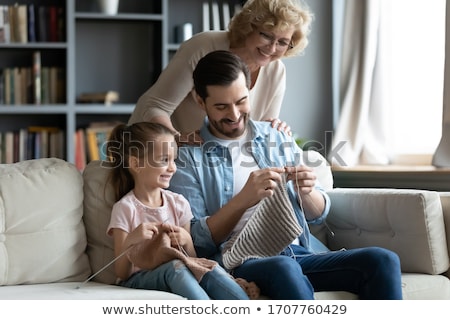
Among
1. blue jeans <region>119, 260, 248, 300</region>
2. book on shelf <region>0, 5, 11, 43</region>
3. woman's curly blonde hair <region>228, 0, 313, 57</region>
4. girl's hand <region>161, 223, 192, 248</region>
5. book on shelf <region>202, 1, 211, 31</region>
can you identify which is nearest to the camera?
blue jeans <region>119, 260, 248, 300</region>

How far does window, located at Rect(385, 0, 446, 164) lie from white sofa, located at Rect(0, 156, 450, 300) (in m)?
1.76

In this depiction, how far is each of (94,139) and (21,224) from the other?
2545 mm

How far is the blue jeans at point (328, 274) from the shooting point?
204 cm

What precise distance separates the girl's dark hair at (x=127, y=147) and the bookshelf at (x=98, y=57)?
2374 mm

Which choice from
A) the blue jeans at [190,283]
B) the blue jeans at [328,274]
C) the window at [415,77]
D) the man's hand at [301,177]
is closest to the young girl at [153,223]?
the blue jeans at [190,283]

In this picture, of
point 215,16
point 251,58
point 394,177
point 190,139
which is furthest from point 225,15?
point 190,139

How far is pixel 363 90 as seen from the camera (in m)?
4.36

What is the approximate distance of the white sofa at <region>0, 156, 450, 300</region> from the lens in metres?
2.29

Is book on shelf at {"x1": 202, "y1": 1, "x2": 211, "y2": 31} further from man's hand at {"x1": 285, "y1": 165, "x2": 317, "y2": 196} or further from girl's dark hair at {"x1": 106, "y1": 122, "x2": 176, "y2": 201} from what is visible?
man's hand at {"x1": 285, "y1": 165, "x2": 317, "y2": 196}

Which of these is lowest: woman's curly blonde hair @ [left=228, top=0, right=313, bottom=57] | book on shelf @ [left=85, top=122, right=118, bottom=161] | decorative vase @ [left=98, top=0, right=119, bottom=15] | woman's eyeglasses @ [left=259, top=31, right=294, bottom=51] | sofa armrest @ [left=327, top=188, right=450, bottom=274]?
sofa armrest @ [left=327, top=188, right=450, bottom=274]

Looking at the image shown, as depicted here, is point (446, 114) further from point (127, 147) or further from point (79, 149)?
point (79, 149)

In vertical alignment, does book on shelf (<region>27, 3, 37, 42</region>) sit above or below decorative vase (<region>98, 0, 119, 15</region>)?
below

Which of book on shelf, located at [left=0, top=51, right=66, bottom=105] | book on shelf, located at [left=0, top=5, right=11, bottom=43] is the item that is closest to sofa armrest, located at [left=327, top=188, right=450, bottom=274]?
book on shelf, located at [left=0, top=51, right=66, bottom=105]

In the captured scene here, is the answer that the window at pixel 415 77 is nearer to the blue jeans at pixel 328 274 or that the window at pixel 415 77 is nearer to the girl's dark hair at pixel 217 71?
the girl's dark hair at pixel 217 71
